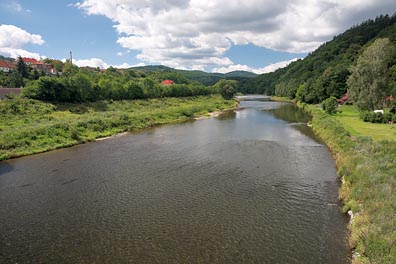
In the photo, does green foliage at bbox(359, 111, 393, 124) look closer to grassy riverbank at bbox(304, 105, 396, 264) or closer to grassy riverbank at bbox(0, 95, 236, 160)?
grassy riverbank at bbox(304, 105, 396, 264)

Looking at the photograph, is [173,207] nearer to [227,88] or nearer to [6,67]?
[227,88]

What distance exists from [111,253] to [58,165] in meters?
15.1

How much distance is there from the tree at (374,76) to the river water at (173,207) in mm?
19465

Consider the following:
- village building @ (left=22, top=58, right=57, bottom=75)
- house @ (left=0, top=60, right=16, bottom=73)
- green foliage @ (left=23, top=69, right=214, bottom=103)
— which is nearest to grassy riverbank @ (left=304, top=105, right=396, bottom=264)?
green foliage @ (left=23, top=69, right=214, bottom=103)

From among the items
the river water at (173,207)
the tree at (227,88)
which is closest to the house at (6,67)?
the tree at (227,88)

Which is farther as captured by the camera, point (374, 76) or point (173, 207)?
point (374, 76)

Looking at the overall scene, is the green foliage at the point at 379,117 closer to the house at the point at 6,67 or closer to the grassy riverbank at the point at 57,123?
the grassy riverbank at the point at 57,123

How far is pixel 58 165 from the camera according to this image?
23203mm

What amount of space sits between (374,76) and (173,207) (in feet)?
126

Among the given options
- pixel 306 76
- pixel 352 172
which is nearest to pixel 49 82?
pixel 352 172

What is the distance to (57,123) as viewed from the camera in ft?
116

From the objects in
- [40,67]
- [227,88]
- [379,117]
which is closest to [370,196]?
[379,117]

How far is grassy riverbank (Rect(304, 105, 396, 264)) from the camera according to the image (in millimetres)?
9492

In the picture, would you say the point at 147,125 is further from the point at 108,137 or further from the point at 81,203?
the point at 81,203
